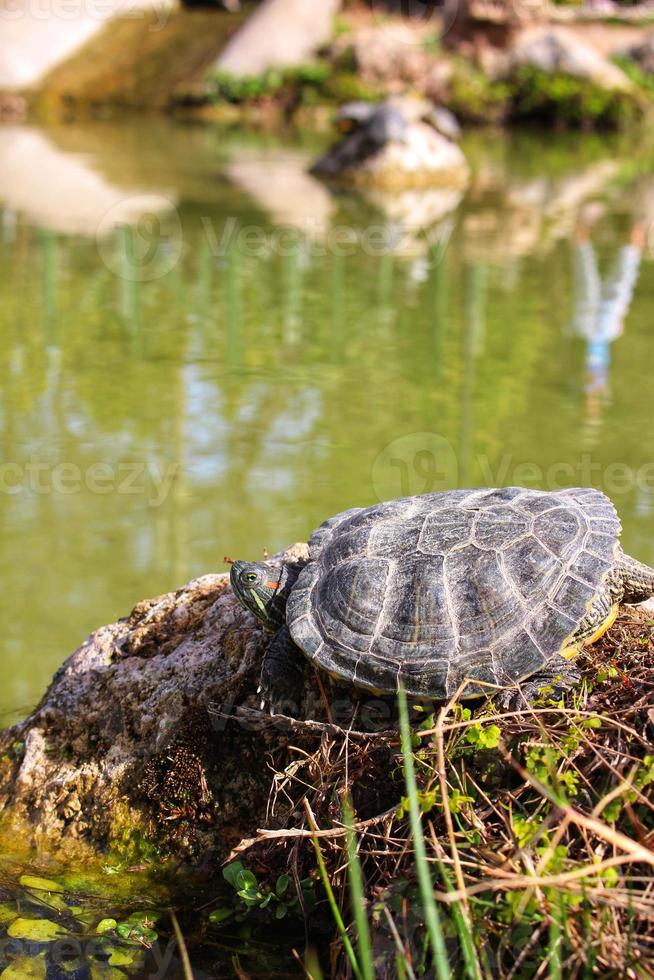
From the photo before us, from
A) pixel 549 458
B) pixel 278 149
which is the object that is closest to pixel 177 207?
pixel 278 149

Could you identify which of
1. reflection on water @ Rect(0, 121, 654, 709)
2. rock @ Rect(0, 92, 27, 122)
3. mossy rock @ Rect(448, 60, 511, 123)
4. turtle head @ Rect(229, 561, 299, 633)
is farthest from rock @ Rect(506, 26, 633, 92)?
turtle head @ Rect(229, 561, 299, 633)

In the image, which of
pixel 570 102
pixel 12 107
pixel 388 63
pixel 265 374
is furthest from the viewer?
pixel 388 63

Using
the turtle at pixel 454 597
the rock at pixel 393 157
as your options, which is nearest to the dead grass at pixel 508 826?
the turtle at pixel 454 597

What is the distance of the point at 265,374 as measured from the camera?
23.7 ft

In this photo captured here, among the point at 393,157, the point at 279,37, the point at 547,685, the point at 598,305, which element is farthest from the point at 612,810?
the point at 279,37

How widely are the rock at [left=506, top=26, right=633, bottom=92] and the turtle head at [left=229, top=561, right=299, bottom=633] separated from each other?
21.3 m

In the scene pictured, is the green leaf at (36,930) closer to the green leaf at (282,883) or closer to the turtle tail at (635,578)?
the green leaf at (282,883)

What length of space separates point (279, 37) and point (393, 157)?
9830 millimetres

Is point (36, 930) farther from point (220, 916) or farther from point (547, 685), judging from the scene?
point (547, 685)

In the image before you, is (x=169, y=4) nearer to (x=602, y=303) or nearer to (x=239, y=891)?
(x=602, y=303)

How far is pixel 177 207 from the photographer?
484 inches

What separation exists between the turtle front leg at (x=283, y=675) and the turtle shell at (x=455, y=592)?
106 mm

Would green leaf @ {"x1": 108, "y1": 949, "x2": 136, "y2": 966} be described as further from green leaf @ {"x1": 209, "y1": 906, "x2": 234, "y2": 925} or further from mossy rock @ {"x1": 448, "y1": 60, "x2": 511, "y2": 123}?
mossy rock @ {"x1": 448, "y1": 60, "x2": 511, "y2": 123}

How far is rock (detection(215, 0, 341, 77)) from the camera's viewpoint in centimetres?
2236
